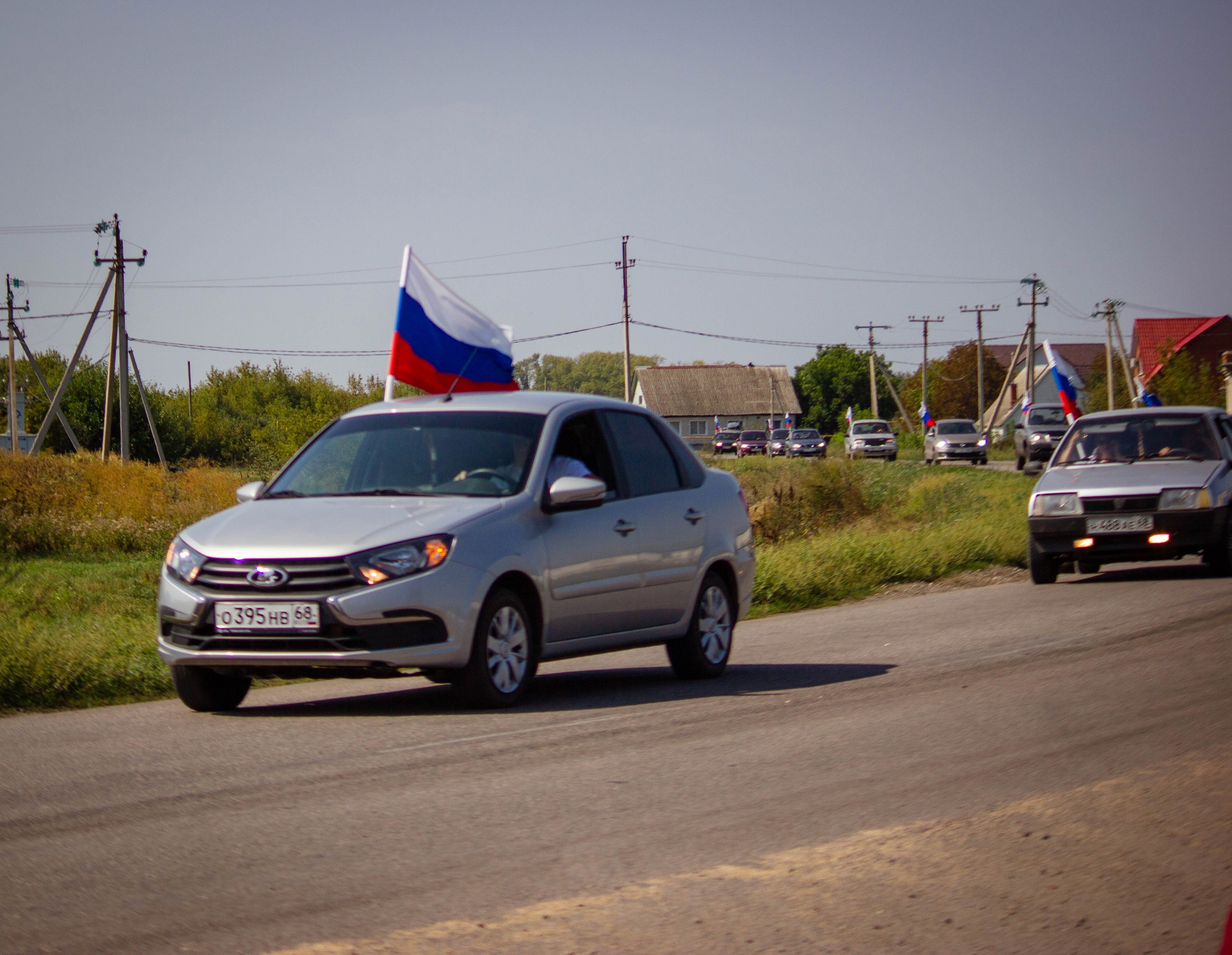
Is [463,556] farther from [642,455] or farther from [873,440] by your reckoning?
[873,440]

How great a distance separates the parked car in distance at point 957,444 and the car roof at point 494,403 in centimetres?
4862

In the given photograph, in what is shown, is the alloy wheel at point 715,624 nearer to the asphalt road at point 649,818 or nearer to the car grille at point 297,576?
the asphalt road at point 649,818

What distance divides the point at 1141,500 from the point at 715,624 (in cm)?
704

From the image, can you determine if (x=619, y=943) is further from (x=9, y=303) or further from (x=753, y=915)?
(x=9, y=303)

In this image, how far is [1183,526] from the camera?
1473 centimetres

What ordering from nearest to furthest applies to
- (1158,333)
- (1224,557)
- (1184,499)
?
(1184,499), (1224,557), (1158,333)

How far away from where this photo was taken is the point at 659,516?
9055mm

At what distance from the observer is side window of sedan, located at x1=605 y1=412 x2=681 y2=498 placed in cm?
908

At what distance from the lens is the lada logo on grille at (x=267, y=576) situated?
24.1 feet

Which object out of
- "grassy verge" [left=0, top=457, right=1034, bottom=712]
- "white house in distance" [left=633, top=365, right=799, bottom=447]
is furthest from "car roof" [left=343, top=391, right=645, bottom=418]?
"white house in distance" [left=633, top=365, right=799, bottom=447]

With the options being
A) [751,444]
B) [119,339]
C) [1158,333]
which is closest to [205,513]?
[119,339]

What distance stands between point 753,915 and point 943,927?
0.52m

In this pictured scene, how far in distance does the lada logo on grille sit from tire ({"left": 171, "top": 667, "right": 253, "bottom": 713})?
0.70 meters

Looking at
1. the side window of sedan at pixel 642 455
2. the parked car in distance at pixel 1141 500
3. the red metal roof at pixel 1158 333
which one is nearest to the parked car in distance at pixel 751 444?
the red metal roof at pixel 1158 333
